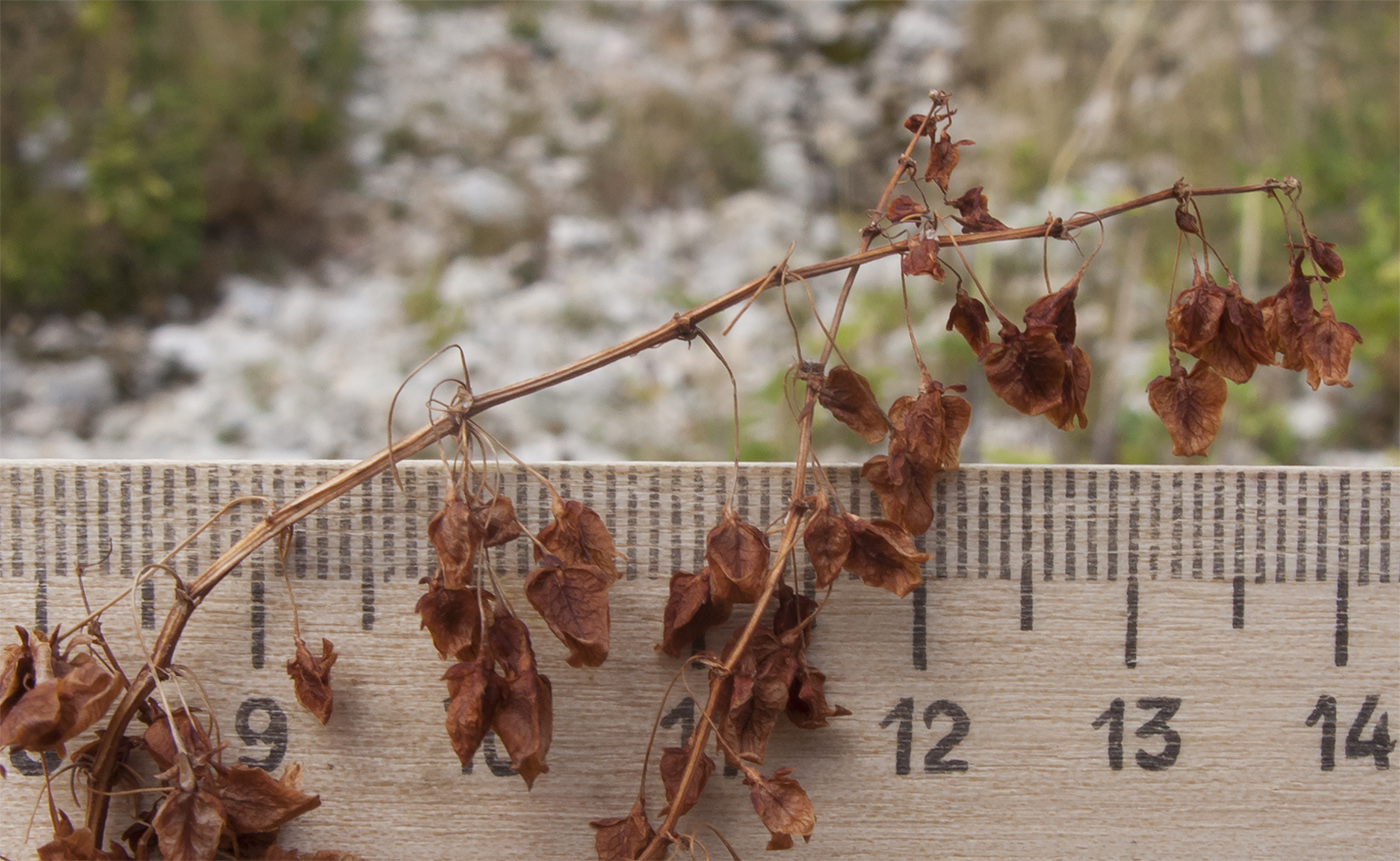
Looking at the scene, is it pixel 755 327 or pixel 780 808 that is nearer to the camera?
pixel 780 808

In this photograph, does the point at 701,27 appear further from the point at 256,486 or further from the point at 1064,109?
the point at 256,486

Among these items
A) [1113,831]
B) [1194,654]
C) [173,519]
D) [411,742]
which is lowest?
[1113,831]

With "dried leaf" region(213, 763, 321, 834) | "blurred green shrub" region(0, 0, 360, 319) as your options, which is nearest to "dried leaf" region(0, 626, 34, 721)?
"dried leaf" region(213, 763, 321, 834)

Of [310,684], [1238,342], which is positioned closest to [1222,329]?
[1238,342]

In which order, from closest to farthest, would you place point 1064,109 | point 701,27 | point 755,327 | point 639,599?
point 639,599 < point 755,327 < point 1064,109 < point 701,27

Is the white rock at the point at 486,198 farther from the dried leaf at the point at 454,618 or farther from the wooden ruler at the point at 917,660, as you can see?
the dried leaf at the point at 454,618

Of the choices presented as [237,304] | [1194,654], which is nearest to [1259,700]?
[1194,654]

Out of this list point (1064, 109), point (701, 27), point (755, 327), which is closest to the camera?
point (755, 327)

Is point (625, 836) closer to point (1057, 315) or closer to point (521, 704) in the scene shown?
point (521, 704)
